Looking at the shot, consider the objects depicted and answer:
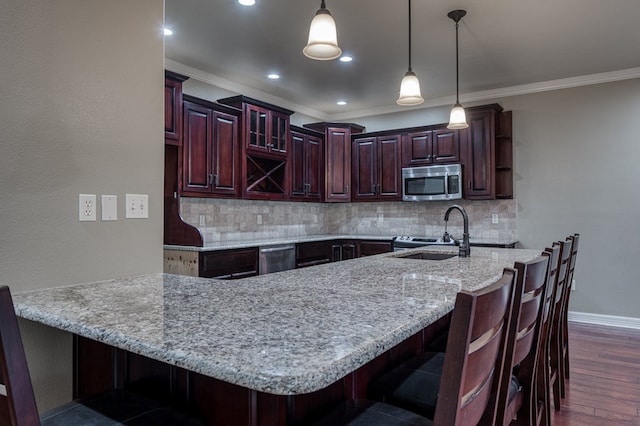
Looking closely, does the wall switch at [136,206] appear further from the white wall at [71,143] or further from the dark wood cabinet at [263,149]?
the dark wood cabinet at [263,149]

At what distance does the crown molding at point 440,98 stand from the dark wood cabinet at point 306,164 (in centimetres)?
59

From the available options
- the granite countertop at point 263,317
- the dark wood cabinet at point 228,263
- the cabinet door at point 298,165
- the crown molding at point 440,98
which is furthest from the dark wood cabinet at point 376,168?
the granite countertop at point 263,317

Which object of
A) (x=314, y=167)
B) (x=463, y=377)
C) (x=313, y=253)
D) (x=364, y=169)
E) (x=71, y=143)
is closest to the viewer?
(x=463, y=377)

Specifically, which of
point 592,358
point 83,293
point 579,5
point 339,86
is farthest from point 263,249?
point 579,5

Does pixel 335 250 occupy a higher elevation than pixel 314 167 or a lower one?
lower

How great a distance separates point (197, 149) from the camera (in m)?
3.86

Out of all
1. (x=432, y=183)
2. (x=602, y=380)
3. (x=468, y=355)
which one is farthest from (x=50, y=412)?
(x=432, y=183)

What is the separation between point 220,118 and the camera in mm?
4098

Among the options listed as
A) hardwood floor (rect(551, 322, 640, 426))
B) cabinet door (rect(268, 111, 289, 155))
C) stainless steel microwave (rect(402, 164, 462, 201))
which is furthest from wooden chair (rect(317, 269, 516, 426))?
stainless steel microwave (rect(402, 164, 462, 201))

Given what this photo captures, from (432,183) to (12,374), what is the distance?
15.2 feet

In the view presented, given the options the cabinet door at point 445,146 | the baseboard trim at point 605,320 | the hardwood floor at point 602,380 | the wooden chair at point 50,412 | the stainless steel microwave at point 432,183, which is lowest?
the hardwood floor at point 602,380

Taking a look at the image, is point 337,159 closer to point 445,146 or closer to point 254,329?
point 445,146

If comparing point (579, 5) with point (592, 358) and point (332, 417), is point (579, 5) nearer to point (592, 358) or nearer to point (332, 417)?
point (592, 358)

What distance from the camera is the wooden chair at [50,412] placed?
86 cm
